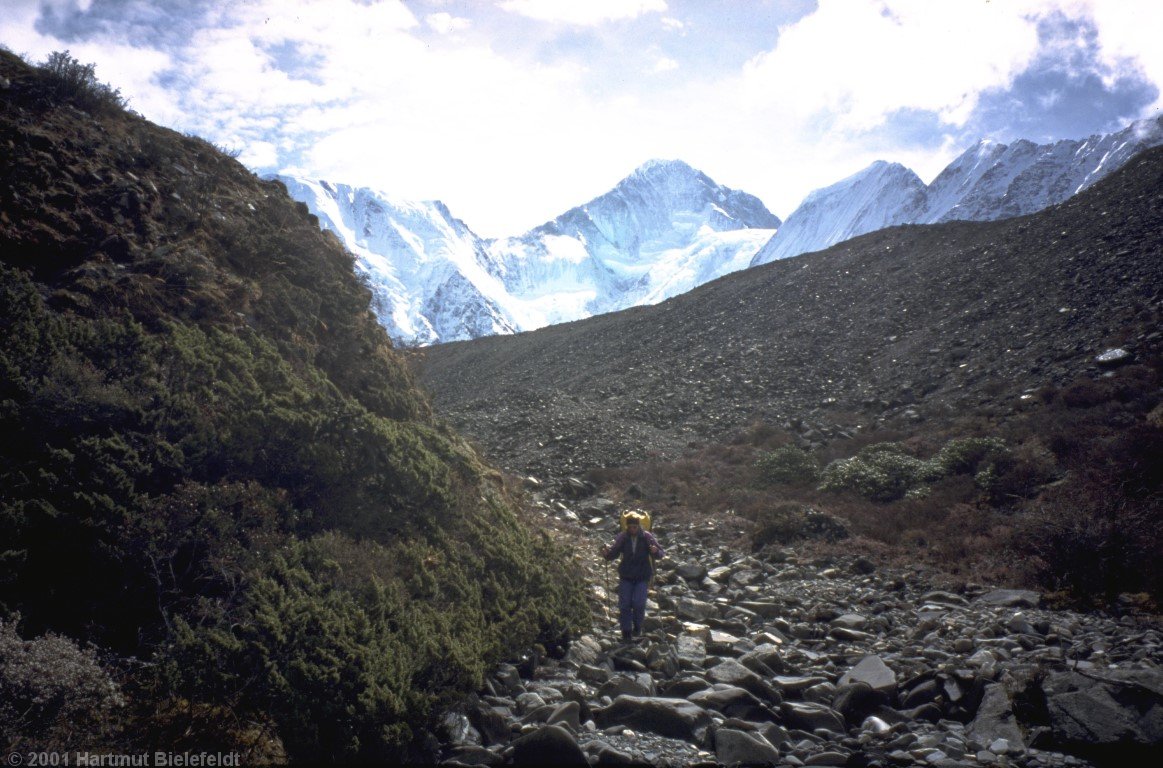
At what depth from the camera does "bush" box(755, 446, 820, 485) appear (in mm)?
15445

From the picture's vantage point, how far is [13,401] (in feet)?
16.5

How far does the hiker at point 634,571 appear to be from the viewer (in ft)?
25.8

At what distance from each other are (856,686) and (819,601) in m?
3.29

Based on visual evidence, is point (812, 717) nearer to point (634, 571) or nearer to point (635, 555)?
point (634, 571)

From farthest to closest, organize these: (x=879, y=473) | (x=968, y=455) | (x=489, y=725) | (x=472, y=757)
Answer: (x=879, y=473), (x=968, y=455), (x=489, y=725), (x=472, y=757)

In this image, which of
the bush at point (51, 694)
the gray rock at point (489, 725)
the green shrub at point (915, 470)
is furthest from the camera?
the green shrub at point (915, 470)

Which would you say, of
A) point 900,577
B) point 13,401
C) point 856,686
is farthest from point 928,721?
point 13,401

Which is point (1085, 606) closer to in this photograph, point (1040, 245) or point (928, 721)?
point (928, 721)

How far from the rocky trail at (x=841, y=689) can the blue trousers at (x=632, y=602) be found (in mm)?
266

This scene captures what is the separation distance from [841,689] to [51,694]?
21.3 ft

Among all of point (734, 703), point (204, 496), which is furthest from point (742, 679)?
point (204, 496)

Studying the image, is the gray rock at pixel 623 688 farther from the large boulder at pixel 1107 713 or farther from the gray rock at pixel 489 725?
the large boulder at pixel 1107 713

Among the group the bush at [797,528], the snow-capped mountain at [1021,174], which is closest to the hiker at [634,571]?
the bush at [797,528]

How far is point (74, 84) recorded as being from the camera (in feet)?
30.7
